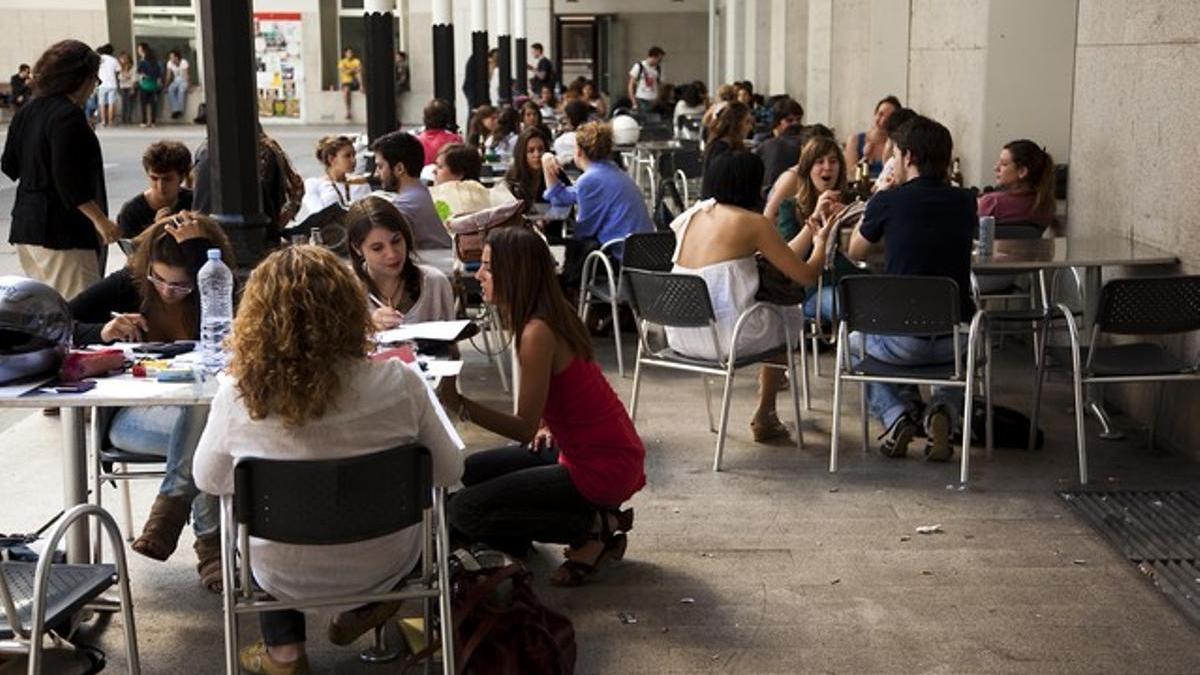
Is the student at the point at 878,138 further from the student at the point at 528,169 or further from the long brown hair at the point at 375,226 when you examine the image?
the long brown hair at the point at 375,226

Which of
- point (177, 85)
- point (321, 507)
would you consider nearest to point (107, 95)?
point (177, 85)

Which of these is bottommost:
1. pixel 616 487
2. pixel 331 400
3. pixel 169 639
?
pixel 169 639

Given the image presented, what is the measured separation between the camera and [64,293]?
707 centimetres

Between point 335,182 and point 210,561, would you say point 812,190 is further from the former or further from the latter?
point 210,561

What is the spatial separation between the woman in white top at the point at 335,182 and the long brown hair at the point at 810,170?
8.24 ft

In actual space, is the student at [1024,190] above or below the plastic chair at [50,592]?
Answer: above

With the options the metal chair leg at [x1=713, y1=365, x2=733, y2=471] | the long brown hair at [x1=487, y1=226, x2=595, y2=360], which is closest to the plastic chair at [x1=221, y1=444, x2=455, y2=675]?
the long brown hair at [x1=487, y1=226, x2=595, y2=360]

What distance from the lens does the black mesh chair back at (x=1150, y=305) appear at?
585 centimetres

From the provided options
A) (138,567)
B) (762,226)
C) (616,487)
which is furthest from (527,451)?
(762,226)

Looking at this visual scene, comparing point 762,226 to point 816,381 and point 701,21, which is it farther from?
point 701,21

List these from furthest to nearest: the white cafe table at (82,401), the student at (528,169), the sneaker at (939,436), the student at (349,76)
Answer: the student at (349,76) < the student at (528,169) < the sneaker at (939,436) < the white cafe table at (82,401)

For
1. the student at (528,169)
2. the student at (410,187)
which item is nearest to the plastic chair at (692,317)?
the student at (410,187)

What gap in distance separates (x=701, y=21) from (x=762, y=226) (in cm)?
3173

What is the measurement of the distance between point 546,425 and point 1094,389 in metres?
3.28
